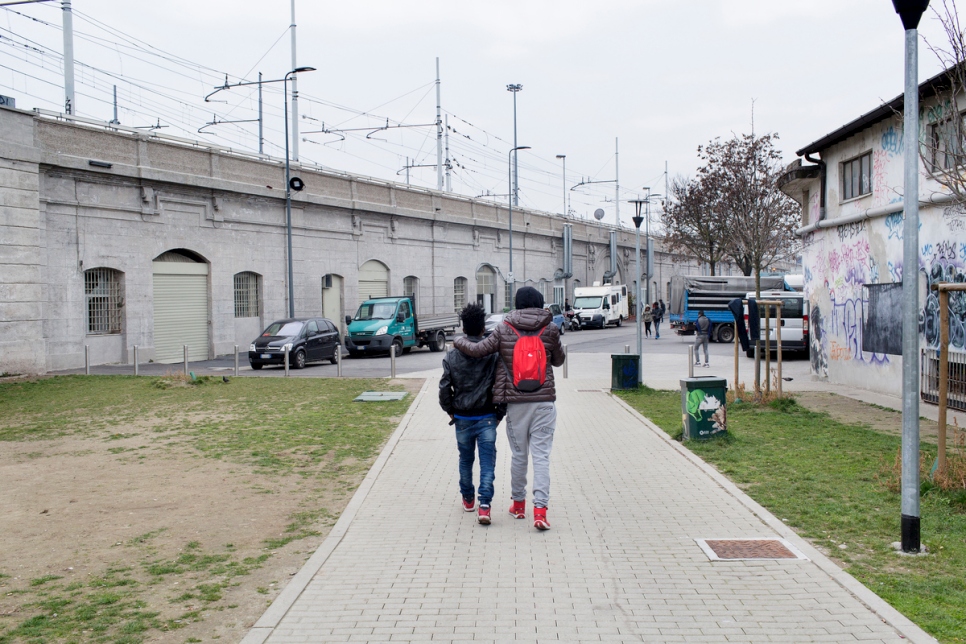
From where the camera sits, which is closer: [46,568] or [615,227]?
[46,568]

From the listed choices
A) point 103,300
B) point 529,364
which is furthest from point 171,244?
point 529,364

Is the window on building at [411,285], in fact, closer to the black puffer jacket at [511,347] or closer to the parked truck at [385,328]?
the parked truck at [385,328]

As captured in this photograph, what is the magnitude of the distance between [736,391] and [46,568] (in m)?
11.8

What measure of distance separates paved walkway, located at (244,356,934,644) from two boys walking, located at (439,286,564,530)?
0.41 metres

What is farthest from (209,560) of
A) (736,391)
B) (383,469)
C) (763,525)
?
(736,391)

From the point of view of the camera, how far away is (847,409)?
46.2 feet

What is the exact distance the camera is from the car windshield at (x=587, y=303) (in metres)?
51.9

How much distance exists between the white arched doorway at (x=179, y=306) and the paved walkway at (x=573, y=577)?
22039 mm

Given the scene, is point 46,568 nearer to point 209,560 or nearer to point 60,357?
point 209,560

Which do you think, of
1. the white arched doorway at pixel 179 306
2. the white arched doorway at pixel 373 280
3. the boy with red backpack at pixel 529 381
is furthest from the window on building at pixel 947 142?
the white arched doorway at pixel 373 280

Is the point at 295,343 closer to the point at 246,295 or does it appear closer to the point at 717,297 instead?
the point at 246,295

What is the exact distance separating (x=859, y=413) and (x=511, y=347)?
8.84 metres

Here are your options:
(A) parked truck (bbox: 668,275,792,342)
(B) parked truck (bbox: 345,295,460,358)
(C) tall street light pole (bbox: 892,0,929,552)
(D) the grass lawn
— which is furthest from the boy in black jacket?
(A) parked truck (bbox: 668,275,792,342)

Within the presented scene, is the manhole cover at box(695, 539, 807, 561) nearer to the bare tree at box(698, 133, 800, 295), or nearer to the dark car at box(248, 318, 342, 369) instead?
the dark car at box(248, 318, 342, 369)
